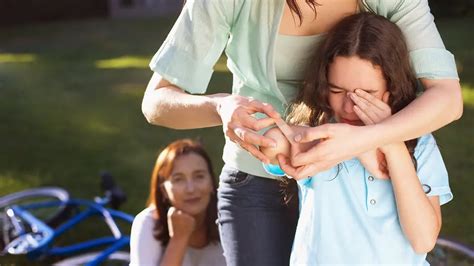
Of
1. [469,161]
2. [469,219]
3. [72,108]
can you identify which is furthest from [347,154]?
[72,108]

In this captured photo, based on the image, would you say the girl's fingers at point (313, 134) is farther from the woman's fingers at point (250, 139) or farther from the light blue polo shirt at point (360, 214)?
the light blue polo shirt at point (360, 214)

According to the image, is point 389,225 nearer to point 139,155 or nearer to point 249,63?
point 249,63

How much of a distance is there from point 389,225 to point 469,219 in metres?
2.79

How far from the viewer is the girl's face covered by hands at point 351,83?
6.15 feet

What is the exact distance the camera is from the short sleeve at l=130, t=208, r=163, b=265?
357 cm

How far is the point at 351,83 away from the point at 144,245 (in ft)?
6.31

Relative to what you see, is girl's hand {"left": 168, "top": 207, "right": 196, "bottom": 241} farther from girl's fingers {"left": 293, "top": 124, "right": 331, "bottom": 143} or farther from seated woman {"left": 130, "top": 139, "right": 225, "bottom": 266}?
girl's fingers {"left": 293, "top": 124, "right": 331, "bottom": 143}

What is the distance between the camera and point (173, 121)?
194cm

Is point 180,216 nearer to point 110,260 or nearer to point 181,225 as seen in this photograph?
point 181,225

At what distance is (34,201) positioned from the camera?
5.13 m

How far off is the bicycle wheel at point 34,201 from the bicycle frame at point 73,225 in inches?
1.6

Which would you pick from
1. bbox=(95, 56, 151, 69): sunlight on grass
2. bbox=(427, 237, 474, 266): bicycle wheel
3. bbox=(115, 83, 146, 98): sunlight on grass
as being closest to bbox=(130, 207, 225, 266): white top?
bbox=(427, 237, 474, 266): bicycle wheel

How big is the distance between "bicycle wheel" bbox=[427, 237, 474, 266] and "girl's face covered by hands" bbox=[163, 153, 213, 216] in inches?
39.1

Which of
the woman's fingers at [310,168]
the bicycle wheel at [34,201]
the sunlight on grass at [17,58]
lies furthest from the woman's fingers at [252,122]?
the sunlight on grass at [17,58]
